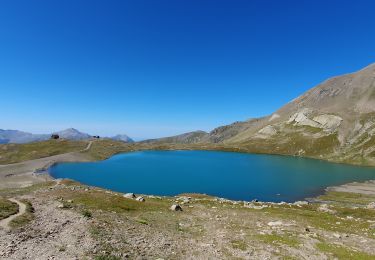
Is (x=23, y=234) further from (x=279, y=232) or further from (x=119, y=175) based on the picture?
(x=119, y=175)

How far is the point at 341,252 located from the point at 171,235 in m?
16.7

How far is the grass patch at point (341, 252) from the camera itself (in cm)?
2769

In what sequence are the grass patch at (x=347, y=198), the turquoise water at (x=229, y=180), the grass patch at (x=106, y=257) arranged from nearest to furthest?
1. the grass patch at (x=106, y=257)
2. the grass patch at (x=347, y=198)
3. the turquoise water at (x=229, y=180)

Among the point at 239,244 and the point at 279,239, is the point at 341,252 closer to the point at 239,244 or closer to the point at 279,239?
the point at 279,239

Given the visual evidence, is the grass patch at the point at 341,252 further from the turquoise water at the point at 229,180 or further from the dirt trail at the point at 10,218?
the turquoise water at the point at 229,180

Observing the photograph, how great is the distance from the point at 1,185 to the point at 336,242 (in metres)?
112

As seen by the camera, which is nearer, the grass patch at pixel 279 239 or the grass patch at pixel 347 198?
the grass patch at pixel 279 239

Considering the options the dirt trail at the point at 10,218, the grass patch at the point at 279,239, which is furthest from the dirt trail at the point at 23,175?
the grass patch at the point at 279,239

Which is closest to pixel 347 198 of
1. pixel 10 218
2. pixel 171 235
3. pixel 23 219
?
pixel 171 235

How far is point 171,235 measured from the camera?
3175 cm

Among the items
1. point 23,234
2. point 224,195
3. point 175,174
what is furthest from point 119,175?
point 23,234

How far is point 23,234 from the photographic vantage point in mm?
26516

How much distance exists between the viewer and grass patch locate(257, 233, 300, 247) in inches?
1220

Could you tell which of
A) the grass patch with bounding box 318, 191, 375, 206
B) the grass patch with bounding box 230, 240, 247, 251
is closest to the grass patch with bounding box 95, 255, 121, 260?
the grass patch with bounding box 230, 240, 247, 251
